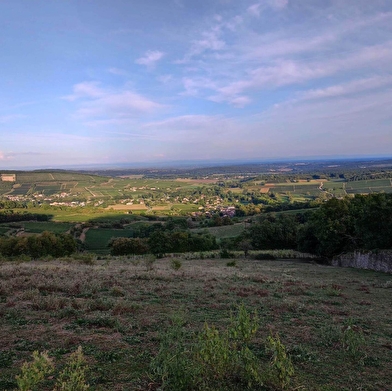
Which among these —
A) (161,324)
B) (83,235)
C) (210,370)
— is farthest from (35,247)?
(210,370)

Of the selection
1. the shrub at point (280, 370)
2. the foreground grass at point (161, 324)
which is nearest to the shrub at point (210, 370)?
the shrub at point (280, 370)

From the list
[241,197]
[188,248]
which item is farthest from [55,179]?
[188,248]

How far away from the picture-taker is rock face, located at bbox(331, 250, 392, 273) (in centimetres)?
2141

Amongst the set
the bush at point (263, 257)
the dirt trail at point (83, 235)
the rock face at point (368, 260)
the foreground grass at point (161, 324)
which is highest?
the foreground grass at point (161, 324)

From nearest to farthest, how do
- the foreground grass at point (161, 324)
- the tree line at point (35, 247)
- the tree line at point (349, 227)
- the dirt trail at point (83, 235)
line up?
1. the foreground grass at point (161, 324)
2. the tree line at point (349, 227)
3. the tree line at point (35, 247)
4. the dirt trail at point (83, 235)

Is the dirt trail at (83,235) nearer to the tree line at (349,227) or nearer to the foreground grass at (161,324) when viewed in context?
the tree line at (349,227)

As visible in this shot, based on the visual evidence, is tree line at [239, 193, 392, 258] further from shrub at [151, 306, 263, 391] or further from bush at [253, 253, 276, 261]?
shrub at [151, 306, 263, 391]

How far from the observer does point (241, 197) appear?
128 metres

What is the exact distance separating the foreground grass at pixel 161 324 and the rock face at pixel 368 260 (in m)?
9.27

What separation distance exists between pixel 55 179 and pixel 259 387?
577ft

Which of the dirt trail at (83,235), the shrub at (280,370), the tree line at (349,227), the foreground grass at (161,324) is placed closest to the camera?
the shrub at (280,370)

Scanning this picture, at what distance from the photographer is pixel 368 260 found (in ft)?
78.4

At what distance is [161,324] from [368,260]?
22655mm

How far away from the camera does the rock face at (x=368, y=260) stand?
21406 mm
